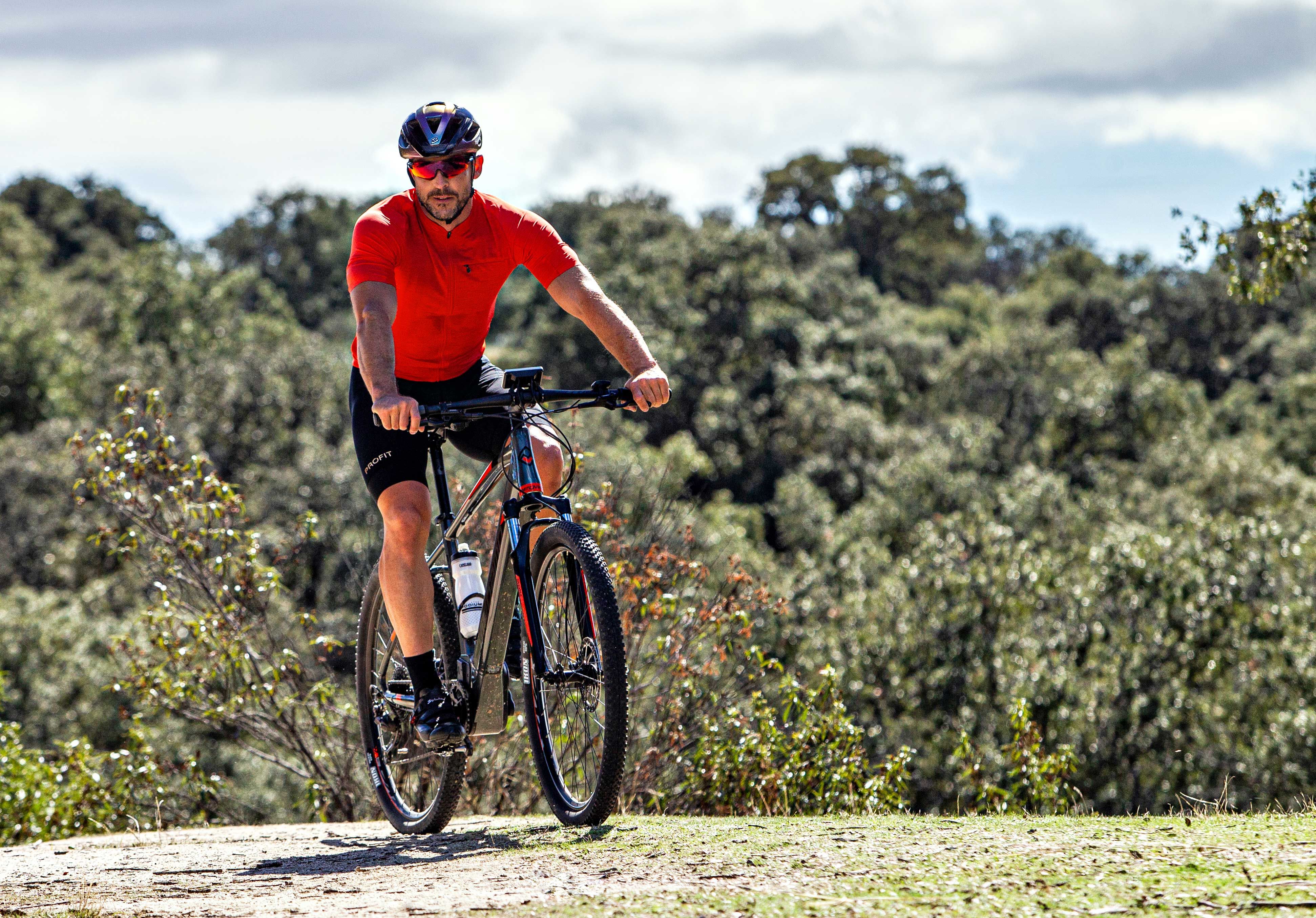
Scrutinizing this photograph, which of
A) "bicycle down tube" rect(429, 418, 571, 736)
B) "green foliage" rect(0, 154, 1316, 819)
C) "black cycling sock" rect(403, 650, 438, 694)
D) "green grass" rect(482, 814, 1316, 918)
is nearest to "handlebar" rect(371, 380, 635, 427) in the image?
"bicycle down tube" rect(429, 418, 571, 736)

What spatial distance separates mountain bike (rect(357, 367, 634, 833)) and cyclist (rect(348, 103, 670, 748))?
105mm

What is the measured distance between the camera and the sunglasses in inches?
170

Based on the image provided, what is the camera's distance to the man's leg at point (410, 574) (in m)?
4.54

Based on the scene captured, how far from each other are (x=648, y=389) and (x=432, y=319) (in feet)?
3.17

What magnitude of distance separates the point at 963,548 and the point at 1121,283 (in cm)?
3263

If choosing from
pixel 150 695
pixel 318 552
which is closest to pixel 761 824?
pixel 150 695

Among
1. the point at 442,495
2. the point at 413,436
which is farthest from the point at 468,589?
the point at 413,436

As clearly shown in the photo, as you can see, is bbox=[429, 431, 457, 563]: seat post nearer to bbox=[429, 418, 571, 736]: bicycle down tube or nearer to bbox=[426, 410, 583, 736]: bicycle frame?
bbox=[426, 410, 583, 736]: bicycle frame

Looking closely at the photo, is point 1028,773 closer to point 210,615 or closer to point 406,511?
point 406,511

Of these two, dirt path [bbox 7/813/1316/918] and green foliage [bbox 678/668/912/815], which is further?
green foliage [bbox 678/668/912/815]

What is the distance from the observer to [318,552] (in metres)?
22.7

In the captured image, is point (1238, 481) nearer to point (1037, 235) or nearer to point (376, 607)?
point (376, 607)

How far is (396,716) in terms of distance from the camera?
509 centimetres

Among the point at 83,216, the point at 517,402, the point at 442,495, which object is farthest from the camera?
the point at 83,216
